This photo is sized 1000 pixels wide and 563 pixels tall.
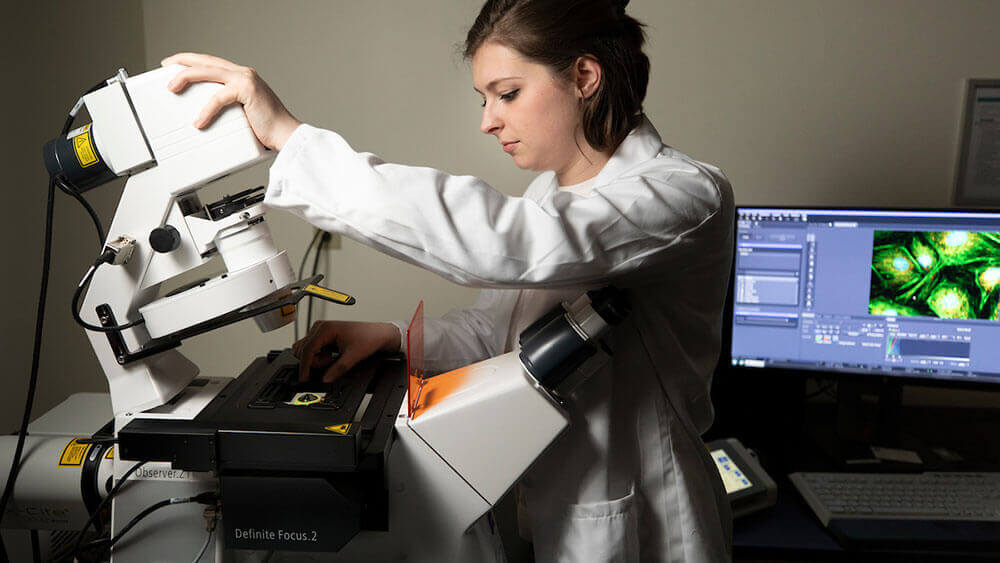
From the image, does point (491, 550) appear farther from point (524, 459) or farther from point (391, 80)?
point (391, 80)

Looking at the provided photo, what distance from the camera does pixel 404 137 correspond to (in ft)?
Answer: 5.25

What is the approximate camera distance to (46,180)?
142 cm

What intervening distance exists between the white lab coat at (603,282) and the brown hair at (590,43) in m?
0.04

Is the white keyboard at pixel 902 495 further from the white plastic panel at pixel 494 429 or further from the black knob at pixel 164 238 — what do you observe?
the black knob at pixel 164 238

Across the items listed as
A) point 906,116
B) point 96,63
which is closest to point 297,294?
point 96,63

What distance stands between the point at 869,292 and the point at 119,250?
1.36m

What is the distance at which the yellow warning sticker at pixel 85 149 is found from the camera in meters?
0.73

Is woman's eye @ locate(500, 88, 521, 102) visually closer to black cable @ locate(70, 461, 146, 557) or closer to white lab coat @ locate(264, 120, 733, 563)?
white lab coat @ locate(264, 120, 733, 563)

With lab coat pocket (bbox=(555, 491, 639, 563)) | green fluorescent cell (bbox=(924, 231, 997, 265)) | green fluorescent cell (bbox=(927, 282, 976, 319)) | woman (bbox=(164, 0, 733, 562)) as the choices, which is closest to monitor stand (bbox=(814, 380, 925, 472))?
green fluorescent cell (bbox=(927, 282, 976, 319))

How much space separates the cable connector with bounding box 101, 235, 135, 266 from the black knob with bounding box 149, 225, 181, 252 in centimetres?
3

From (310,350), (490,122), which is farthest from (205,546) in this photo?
(490,122)

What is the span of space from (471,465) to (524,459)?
0.19 feet

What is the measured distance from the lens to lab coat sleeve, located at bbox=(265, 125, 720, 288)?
65 centimetres

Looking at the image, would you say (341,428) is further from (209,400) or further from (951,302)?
(951,302)
